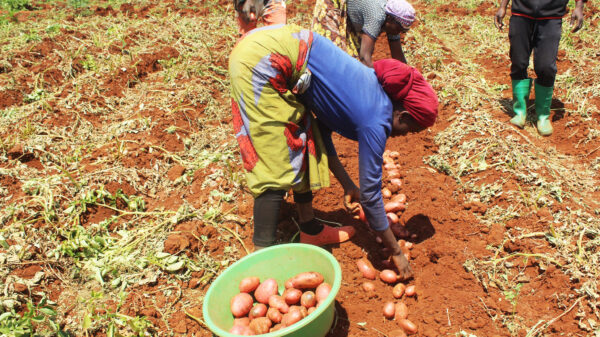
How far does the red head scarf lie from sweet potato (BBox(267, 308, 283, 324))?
1.15 metres

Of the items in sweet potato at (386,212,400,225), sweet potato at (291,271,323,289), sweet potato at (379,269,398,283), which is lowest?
sweet potato at (379,269,398,283)

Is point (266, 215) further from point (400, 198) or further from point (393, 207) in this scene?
point (400, 198)

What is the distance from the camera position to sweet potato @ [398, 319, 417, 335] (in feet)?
7.16

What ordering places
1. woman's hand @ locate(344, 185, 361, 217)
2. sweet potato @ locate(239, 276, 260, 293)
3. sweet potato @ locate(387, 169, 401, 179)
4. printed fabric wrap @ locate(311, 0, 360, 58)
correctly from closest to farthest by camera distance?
sweet potato @ locate(239, 276, 260, 293) < woman's hand @ locate(344, 185, 361, 217) < printed fabric wrap @ locate(311, 0, 360, 58) < sweet potato @ locate(387, 169, 401, 179)

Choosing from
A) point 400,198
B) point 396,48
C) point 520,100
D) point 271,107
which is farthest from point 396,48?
point 271,107

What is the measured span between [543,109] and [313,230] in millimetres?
2671

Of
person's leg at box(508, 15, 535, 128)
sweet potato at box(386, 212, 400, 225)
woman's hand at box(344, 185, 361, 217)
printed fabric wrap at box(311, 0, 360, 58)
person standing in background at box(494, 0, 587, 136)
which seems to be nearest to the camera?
woman's hand at box(344, 185, 361, 217)

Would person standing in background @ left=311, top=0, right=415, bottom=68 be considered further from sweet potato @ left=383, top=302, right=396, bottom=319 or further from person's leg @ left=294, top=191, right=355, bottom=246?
sweet potato @ left=383, top=302, right=396, bottom=319

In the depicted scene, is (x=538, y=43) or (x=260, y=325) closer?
(x=260, y=325)

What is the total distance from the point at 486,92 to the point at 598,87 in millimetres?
1034

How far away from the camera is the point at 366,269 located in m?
2.50

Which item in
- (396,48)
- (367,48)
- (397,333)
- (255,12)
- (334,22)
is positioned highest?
(255,12)

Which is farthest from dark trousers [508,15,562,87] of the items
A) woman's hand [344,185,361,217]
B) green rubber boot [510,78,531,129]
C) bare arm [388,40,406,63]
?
woman's hand [344,185,361,217]

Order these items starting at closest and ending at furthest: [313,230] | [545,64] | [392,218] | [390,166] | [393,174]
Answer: [313,230] → [392,218] → [393,174] → [390,166] → [545,64]
